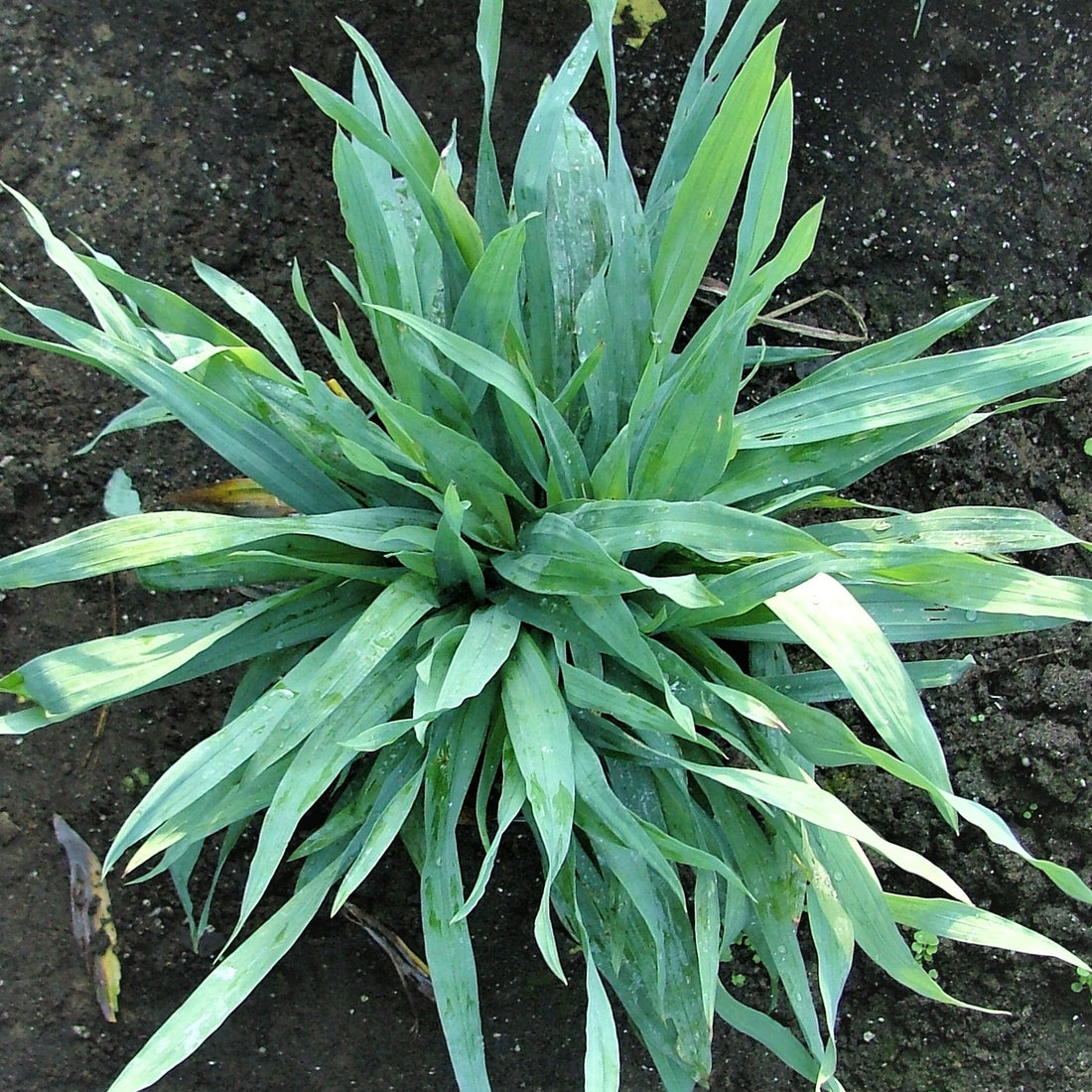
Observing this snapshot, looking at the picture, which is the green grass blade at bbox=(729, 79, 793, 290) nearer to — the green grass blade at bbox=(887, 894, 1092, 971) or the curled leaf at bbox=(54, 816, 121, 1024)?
the green grass blade at bbox=(887, 894, 1092, 971)

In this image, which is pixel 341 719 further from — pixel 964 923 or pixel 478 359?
pixel 964 923

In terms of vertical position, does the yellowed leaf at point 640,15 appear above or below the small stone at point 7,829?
above

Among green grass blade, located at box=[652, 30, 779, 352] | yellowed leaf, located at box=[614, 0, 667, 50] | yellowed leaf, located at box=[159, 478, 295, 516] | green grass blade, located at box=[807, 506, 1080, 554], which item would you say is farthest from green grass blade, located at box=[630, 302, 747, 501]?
yellowed leaf, located at box=[614, 0, 667, 50]

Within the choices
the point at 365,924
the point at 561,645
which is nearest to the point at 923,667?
the point at 561,645

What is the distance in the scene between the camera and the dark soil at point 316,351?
48.1 inches

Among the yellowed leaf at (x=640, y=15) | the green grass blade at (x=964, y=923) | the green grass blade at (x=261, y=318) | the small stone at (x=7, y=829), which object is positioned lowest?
the green grass blade at (x=964, y=923)

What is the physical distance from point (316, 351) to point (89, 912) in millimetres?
793

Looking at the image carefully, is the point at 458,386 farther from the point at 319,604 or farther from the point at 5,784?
the point at 5,784

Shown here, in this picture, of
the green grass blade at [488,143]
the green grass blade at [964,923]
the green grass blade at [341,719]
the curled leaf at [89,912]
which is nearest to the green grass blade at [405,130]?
the green grass blade at [488,143]

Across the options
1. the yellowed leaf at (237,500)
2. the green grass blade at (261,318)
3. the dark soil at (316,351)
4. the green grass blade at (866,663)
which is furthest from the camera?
the dark soil at (316,351)

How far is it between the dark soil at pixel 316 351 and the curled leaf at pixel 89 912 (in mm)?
21

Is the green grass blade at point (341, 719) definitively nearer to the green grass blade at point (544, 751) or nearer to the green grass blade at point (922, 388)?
the green grass blade at point (544, 751)

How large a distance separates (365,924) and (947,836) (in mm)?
791

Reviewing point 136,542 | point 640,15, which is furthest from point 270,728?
point 640,15
